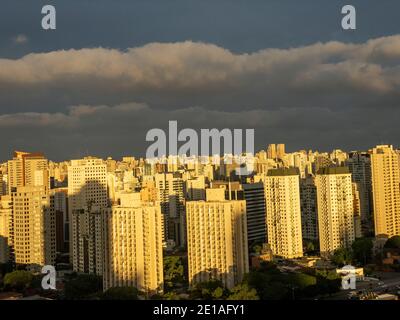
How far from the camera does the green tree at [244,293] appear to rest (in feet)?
14.3

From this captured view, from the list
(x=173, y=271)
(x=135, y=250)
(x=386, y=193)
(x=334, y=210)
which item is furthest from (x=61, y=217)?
(x=386, y=193)

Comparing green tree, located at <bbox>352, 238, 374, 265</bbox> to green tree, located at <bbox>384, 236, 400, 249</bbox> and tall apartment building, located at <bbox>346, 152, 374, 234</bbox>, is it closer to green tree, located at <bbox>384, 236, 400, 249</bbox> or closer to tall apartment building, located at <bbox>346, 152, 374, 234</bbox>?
green tree, located at <bbox>384, 236, 400, 249</bbox>

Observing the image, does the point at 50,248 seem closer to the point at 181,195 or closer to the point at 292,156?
Answer: the point at 181,195

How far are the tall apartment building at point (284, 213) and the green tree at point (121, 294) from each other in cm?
356

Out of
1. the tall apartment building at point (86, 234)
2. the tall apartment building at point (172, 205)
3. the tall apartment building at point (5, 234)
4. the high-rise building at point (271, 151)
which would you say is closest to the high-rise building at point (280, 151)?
the high-rise building at point (271, 151)

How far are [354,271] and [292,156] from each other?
241 inches

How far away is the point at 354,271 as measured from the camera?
6.25 m

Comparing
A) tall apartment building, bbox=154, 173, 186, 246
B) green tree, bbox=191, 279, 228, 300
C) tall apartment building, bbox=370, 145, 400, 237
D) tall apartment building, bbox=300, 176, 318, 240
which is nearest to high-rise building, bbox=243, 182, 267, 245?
tall apartment building, bbox=300, 176, 318, 240

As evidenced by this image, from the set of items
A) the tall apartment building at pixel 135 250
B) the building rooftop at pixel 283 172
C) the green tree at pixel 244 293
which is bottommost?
the green tree at pixel 244 293

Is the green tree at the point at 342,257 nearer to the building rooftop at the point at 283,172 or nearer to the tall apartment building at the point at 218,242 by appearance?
the building rooftop at the point at 283,172

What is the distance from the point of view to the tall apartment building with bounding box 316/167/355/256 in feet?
25.4
